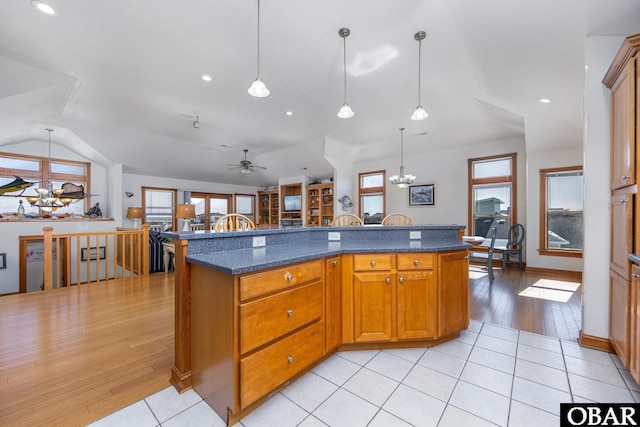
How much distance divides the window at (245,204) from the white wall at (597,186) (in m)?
8.91

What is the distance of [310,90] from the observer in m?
3.83

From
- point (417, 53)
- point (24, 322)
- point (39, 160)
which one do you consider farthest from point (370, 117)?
point (39, 160)

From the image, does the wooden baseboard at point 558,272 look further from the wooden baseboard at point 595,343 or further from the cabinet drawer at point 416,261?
the cabinet drawer at point 416,261

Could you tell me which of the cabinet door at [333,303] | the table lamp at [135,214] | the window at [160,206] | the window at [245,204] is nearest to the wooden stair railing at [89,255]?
the table lamp at [135,214]

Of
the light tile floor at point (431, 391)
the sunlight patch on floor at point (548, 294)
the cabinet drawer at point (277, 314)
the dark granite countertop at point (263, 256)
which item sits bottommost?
the light tile floor at point (431, 391)

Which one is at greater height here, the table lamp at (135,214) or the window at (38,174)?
the window at (38,174)

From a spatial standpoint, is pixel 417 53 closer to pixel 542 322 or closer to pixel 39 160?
pixel 542 322

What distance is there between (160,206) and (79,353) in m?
6.45

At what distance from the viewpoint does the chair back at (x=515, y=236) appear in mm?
5230

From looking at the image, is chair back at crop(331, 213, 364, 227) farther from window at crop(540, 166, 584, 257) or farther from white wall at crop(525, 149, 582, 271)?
window at crop(540, 166, 584, 257)

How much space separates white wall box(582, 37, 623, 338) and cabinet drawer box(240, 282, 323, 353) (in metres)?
2.30

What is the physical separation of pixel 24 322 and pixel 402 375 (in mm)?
3552

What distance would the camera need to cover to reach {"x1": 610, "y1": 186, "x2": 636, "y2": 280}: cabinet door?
5.81 ft

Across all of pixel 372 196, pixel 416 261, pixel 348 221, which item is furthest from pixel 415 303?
pixel 372 196
